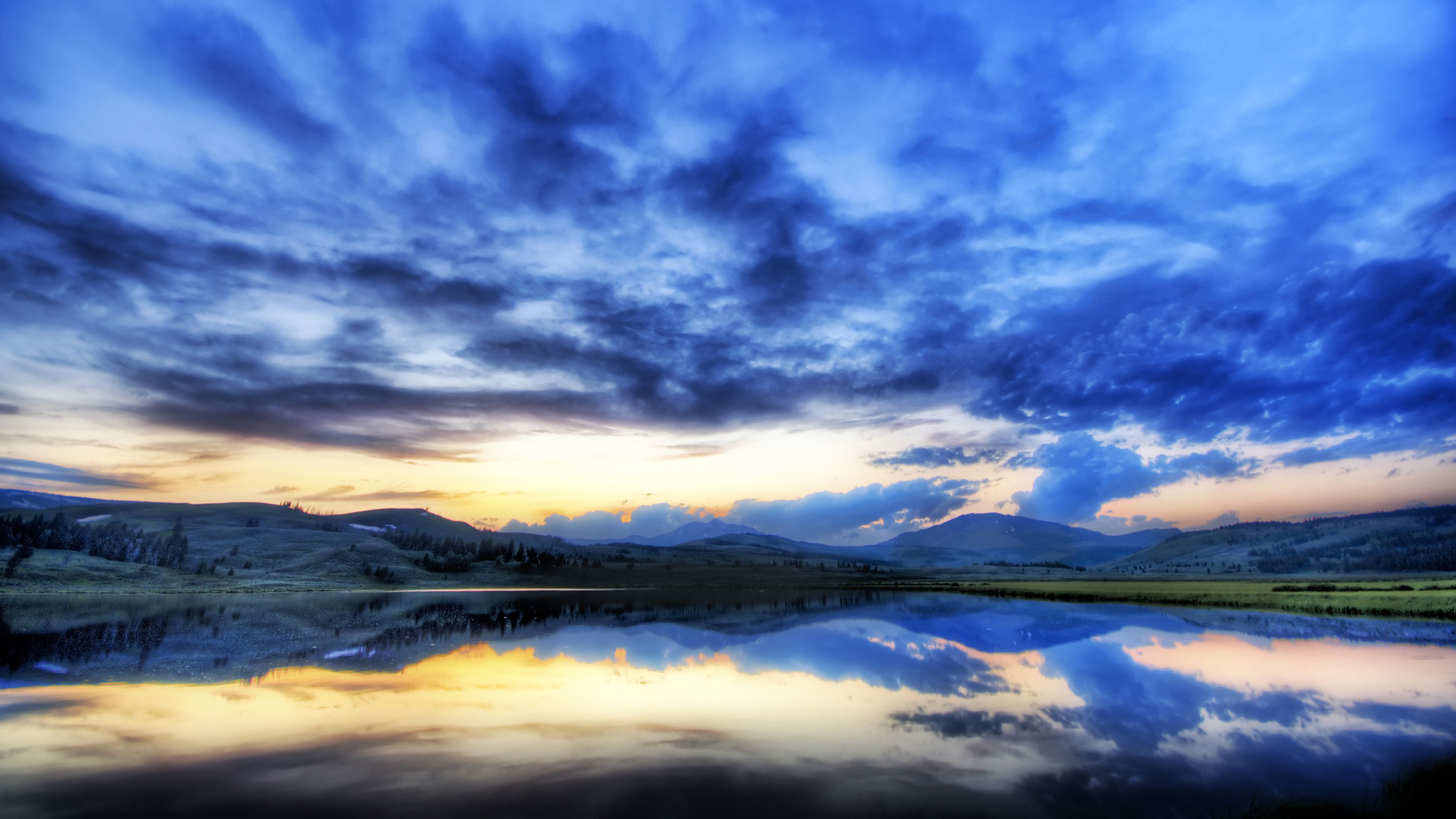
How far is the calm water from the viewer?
11891 millimetres

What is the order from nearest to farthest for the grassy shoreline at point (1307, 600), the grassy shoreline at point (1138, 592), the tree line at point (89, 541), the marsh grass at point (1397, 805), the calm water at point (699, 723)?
1. the marsh grass at point (1397, 805)
2. the calm water at point (699, 723)
3. the grassy shoreline at point (1307, 600)
4. the grassy shoreline at point (1138, 592)
5. the tree line at point (89, 541)

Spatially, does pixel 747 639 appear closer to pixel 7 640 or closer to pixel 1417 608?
pixel 7 640

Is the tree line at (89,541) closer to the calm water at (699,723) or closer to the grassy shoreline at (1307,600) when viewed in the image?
the calm water at (699,723)

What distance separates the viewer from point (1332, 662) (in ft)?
94.0

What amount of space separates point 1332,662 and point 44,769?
146ft

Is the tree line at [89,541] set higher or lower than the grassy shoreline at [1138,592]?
higher

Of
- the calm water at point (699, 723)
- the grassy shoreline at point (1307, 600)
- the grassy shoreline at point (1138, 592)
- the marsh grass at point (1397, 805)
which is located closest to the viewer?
the marsh grass at point (1397, 805)

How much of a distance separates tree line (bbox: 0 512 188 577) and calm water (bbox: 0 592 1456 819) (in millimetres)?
122584

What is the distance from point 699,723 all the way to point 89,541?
175 metres

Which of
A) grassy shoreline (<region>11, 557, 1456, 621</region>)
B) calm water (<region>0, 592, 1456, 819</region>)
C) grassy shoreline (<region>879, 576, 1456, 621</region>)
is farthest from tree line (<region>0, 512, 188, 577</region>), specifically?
grassy shoreline (<region>879, 576, 1456, 621</region>)

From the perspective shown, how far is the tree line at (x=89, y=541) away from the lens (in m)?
118

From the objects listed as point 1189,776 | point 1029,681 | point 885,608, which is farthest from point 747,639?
point 885,608

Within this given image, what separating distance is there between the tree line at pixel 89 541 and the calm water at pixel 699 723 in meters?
123

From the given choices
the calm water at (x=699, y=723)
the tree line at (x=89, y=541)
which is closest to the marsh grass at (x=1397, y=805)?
the calm water at (x=699, y=723)
